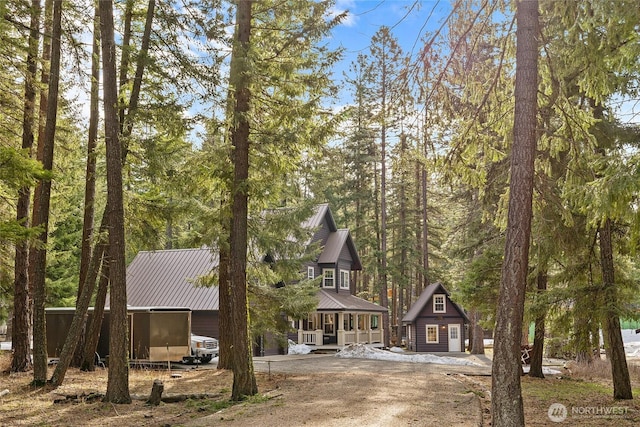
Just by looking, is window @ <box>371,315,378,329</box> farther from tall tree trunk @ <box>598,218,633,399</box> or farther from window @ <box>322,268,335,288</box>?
tall tree trunk @ <box>598,218,633,399</box>

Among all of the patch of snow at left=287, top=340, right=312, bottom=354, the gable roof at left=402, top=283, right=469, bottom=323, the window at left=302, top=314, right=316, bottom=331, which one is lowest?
the patch of snow at left=287, top=340, right=312, bottom=354

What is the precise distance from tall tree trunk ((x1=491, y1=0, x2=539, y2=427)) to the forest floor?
166 cm

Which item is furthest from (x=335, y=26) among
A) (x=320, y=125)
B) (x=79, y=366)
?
(x=79, y=366)

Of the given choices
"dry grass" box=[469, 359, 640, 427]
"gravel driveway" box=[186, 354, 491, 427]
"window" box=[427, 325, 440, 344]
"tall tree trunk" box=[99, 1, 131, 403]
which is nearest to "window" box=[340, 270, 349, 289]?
"window" box=[427, 325, 440, 344]

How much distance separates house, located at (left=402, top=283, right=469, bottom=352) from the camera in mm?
32031

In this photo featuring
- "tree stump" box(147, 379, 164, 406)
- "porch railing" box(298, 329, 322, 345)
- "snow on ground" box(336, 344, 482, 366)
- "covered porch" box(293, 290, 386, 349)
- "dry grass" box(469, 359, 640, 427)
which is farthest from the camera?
"porch railing" box(298, 329, 322, 345)

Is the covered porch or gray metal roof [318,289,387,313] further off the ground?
gray metal roof [318,289,387,313]

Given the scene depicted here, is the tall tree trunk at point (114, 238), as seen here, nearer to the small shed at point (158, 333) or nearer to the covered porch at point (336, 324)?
the small shed at point (158, 333)

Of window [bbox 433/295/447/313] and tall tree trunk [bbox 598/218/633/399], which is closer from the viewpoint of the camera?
tall tree trunk [bbox 598/218/633/399]

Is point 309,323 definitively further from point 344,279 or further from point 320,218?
point 320,218

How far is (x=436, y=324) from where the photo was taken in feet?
106

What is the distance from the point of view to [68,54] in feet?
44.0

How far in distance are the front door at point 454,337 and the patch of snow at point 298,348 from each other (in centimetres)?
877

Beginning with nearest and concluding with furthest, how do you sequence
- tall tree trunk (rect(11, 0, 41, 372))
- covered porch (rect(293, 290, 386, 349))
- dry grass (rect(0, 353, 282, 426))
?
dry grass (rect(0, 353, 282, 426))
tall tree trunk (rect(11, 0, 41, 372))
covered porch (rect(293, 290, 386, 349))
